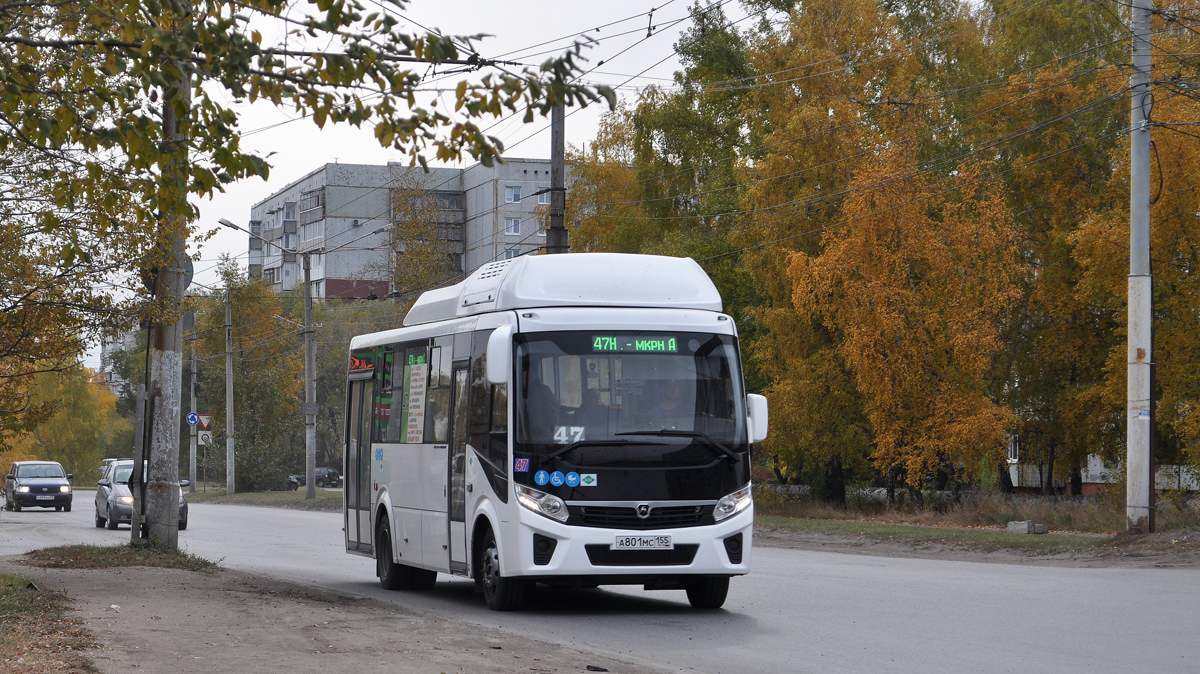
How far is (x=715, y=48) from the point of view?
51.8 metres

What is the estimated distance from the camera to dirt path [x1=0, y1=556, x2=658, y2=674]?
9258 millimetres

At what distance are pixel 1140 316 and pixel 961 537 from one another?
198 inches

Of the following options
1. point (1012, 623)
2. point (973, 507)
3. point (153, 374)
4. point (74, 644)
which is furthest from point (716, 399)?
point (973, 507)

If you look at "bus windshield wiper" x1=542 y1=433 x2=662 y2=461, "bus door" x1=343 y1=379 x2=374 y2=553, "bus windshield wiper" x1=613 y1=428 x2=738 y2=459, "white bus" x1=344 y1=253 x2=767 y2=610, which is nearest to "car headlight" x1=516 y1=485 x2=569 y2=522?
"white bus" x1=344 y1=253 x2=767 y2=610

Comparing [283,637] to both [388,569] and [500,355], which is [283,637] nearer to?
[500,355]

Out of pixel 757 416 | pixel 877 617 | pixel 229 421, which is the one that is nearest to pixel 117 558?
pixel 757 416

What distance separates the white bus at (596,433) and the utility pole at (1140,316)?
1080cm

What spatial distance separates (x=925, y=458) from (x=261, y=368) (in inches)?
1711

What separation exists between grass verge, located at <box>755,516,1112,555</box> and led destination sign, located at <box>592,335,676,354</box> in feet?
35.3

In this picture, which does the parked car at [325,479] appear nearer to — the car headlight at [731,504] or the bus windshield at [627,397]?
the bus windshield at [627,397]

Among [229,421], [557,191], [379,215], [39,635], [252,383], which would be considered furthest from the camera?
[379,215]

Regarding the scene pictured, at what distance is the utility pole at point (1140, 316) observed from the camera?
22.0 meters

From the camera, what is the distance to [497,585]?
13.4 metres

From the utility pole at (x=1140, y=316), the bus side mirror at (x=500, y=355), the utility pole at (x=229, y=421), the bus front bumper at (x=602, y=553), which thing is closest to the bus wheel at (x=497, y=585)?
the bus front bumper at (x=602, y=553)
